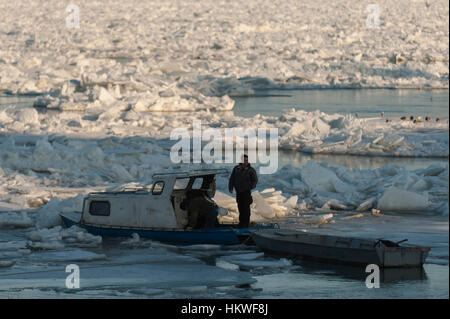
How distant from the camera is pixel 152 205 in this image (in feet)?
39.2

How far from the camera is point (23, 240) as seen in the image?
1205cm

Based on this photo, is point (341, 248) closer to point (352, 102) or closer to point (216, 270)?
point (216, 270)

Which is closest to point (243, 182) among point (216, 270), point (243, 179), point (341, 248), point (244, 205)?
point (243, 179)

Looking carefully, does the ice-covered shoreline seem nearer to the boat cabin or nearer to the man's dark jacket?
the boat cabin

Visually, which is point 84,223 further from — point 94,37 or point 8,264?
point 94,37

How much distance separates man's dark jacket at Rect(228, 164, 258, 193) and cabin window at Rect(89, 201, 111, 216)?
6.22 ft

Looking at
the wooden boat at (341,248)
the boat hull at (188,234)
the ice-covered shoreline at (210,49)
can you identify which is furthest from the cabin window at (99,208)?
the ice-covered shoreline at (210,49)

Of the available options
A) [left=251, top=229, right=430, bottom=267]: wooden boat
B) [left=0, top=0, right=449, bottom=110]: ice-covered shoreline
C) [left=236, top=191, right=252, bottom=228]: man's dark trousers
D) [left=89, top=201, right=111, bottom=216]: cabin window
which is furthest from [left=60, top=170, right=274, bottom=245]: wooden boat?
[left=0, top=0, right=449, bottom=110]: ice-covered shoreline

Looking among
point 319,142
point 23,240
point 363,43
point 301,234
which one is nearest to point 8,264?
point 23,240

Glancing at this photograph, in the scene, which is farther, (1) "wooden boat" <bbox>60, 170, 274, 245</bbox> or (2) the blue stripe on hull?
(1) "wooden boat" <bbox>60, 170, 274, 245</bbox>

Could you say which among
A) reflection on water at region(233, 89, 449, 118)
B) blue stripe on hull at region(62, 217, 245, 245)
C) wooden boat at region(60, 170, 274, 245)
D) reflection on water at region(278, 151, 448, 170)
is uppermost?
reflection on water at region(233, 89, 449, 118)

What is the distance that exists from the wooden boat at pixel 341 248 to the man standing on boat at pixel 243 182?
46cm

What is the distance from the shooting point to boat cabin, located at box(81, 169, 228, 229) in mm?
11836
